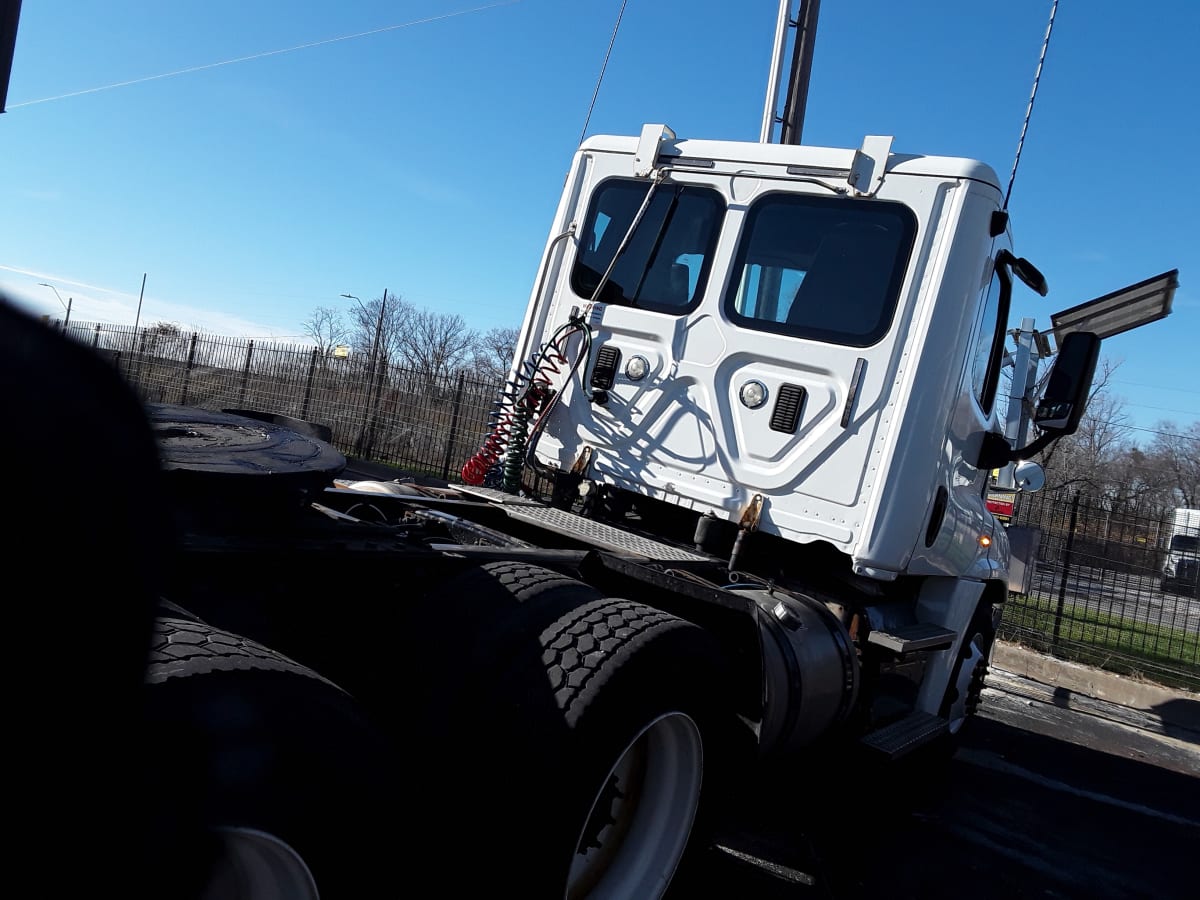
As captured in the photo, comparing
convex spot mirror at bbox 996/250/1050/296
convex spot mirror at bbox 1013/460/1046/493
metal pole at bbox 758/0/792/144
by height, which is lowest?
convex spot mirror at bbox 1013/460/1046/493

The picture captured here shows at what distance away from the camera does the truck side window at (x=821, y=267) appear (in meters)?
4.35

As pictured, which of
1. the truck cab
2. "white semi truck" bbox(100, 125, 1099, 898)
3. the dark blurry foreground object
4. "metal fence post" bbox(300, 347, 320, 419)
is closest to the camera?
the dark blurry foreground object

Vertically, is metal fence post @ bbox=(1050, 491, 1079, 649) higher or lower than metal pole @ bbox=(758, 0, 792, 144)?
lower

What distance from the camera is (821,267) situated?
14.9 feet

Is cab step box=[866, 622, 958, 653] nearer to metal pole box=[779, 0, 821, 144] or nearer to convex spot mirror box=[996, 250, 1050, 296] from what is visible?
convex spot mirror box=[996, 250, 1050, 296]

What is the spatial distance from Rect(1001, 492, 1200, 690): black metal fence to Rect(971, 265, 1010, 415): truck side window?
571 cm

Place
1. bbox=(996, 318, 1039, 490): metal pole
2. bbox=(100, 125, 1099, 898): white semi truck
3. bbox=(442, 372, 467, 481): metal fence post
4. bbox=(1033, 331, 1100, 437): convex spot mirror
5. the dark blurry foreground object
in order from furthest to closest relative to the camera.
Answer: bbox=(442, 372, 467, 481): metal fence post
bbox=(996, 318, 1039, 490): metal pole
bbox=(1033, 331, 1100, 437): convex spot mirror
bbox=(100, 125, 1099, 898): white semi truck
the dark blurry foreground object

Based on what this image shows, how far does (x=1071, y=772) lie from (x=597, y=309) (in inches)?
198

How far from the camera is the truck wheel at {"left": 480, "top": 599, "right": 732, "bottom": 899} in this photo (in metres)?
2.30

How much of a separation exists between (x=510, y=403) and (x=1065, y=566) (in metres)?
8.47

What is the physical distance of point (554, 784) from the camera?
2293mm

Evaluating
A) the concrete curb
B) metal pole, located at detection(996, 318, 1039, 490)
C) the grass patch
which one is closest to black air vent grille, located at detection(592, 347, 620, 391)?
metal pole, located at detection(996, 318, 1039, 490)

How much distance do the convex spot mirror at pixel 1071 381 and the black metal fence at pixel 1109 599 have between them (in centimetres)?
592

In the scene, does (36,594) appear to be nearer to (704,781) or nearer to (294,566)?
(294,566)
